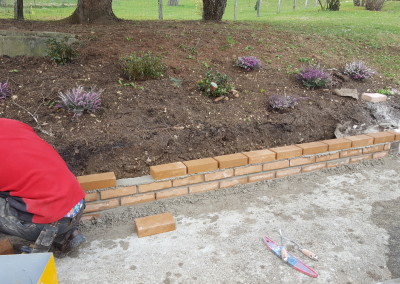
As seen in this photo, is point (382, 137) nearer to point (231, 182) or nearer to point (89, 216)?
point (231, 182)

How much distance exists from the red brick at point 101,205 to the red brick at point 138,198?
0.24 feet

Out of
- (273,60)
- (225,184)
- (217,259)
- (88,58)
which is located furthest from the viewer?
(273,60)

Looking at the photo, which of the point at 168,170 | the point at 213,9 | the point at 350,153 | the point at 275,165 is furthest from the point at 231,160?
the point at 213,9

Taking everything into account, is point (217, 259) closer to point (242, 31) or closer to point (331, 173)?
point (331, 173)

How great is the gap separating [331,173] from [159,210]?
2107 mm

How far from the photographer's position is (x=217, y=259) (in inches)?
112

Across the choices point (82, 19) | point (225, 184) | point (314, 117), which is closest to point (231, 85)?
point (314, 117)

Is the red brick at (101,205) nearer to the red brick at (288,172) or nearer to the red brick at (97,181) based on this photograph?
the red brick at (97,181)

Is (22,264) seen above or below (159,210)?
above

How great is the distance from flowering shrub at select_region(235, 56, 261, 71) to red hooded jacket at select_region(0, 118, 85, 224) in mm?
3352

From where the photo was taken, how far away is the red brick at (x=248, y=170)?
3880 millimetres

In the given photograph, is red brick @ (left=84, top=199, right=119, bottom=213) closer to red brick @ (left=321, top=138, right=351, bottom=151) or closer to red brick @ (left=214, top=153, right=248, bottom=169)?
red brick @ (left=214, top=153, right=248, bottom=169)

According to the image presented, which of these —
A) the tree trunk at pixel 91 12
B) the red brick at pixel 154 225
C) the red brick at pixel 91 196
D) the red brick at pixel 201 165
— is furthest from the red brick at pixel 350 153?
the tree trunk at pixel 91 12

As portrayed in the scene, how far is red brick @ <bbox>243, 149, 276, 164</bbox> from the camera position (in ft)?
12.8
